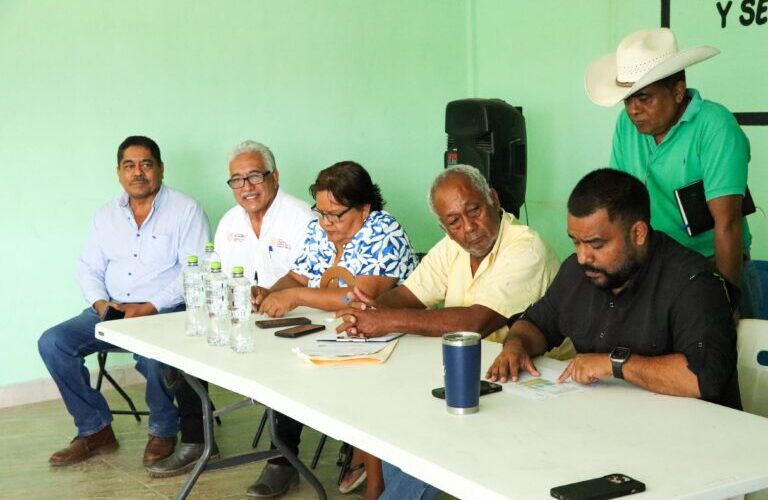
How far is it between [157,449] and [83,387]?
49cm

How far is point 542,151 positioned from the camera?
6215 millimetres

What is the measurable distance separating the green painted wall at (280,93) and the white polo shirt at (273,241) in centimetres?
125

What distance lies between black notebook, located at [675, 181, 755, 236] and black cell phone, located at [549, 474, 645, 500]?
65.6 inches

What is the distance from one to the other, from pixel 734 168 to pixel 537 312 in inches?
33.9

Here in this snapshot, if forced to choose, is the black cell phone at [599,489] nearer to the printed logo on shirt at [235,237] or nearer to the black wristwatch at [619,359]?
the black wristwatch at [619,359]

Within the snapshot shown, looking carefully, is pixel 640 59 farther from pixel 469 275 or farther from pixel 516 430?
pixel 516 430

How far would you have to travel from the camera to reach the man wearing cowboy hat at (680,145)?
3.19 metres

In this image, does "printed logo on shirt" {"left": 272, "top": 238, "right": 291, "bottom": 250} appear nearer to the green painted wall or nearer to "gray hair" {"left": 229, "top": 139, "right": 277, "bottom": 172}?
"gray hair" {"left": 229, "top": 139, "right": 277, "bottom": 172}

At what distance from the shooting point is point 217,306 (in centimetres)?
331

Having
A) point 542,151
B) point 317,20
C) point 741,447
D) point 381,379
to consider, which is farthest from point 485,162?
point 741,447

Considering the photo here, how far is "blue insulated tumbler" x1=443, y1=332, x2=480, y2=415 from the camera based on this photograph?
7.25ft

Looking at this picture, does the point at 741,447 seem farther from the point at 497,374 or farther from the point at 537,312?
the point at 537,312

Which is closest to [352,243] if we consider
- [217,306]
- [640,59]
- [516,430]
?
Result: [217,306]

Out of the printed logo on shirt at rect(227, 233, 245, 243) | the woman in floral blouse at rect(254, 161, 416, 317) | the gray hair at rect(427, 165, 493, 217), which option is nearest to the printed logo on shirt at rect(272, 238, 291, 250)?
the printed logo on shirt at rect(227, 233, 245, 243)
